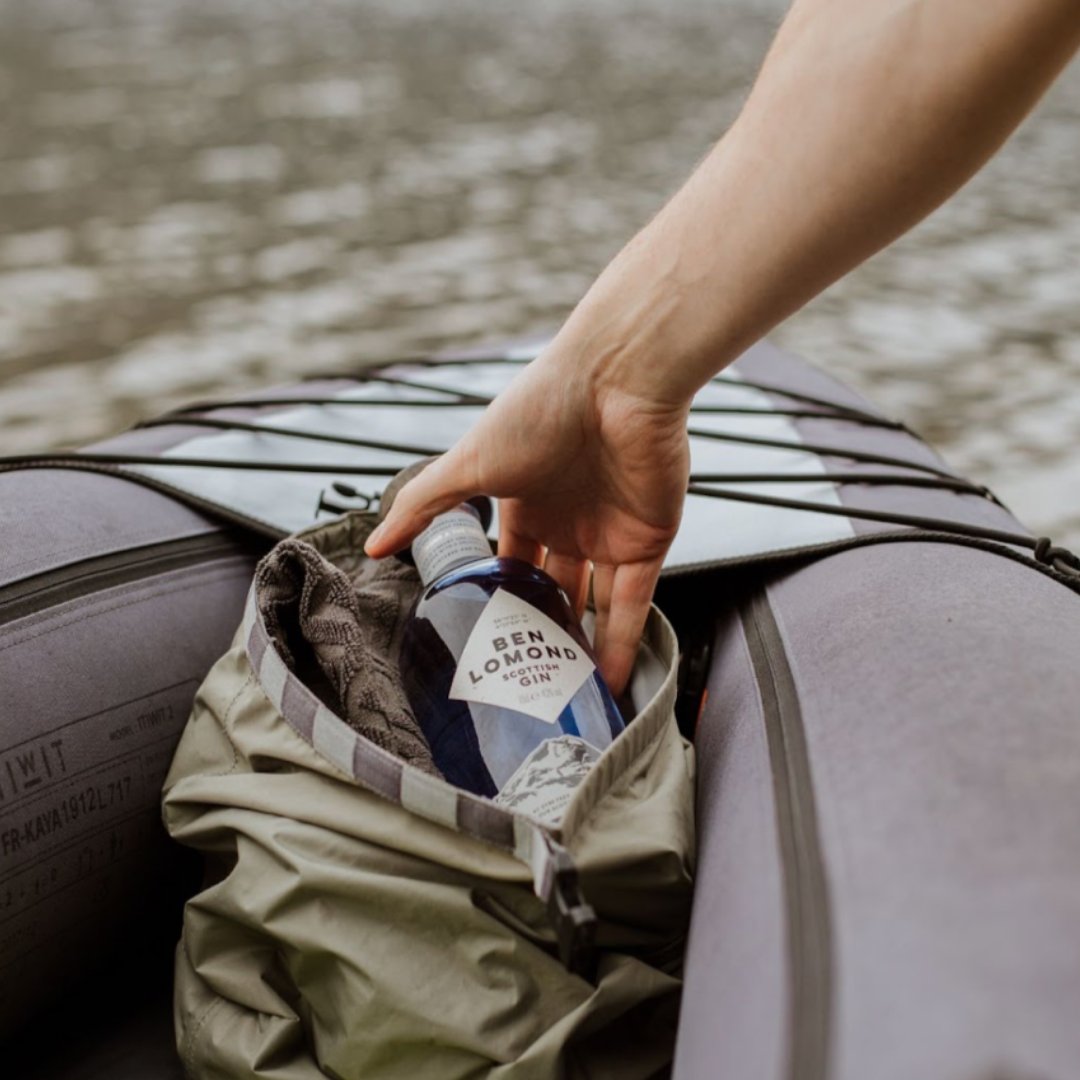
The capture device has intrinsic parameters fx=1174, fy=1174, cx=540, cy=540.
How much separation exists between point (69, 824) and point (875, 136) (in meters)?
0.62

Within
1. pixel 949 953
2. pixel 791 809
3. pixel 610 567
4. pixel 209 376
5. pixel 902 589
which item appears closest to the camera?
pixel 949 953

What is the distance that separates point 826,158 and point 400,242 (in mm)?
3202

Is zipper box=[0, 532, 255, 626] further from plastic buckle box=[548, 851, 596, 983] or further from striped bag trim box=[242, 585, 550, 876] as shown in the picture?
plastic buckle box=[548, 851, 596, 983]

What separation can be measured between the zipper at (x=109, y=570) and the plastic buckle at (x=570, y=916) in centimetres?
46

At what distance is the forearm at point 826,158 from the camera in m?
0.51

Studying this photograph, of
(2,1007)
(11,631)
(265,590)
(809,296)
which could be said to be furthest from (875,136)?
(2,1007)

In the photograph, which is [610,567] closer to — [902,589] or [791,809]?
[902,589]

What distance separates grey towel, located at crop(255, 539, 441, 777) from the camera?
66cm

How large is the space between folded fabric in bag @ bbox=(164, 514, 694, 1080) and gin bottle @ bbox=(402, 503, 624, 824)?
39 millimetres

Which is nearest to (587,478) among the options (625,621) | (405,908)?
(625,621)

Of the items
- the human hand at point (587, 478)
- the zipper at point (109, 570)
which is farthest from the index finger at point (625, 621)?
the zipper at point (109, 570)

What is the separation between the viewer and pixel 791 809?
54cm

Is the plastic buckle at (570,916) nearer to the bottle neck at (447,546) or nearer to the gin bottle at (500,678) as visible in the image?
the gin bottle at (500,678)

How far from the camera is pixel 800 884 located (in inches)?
19.1
